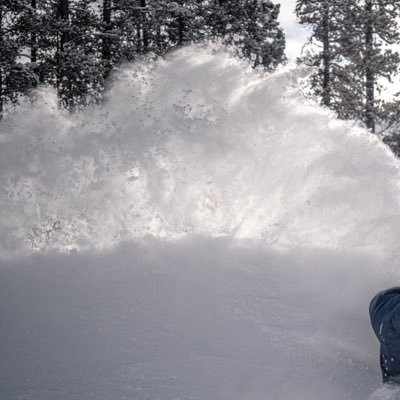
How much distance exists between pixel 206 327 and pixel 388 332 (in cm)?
153

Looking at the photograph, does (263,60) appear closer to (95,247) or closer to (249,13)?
(249,13)

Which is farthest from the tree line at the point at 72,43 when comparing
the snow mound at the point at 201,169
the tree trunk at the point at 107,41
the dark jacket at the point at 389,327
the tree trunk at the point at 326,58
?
the dark jacket at the point at 389,327

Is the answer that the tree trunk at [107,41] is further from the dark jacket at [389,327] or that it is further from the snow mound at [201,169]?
the dark jacket at [389,327]

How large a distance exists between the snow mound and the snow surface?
0.08 ft

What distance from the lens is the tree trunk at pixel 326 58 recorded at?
66.8 feet

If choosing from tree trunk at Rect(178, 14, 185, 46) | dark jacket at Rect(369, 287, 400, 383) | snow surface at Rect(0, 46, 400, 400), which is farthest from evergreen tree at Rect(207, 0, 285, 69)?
dark jacket at Rect(369, 287, 400, 383)

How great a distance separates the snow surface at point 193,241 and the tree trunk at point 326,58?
503 inches

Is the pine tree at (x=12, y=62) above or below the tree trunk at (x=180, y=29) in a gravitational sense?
below

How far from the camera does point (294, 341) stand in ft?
12.5

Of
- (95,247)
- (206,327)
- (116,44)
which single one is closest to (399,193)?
(206,327)

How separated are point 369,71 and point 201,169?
14.9 m

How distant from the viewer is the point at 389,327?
114 inches

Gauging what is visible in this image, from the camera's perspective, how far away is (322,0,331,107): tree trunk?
66.8 ft

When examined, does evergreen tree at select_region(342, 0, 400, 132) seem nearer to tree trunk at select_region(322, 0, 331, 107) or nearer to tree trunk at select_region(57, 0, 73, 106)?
tree trunk at select_region(322, 0, 331, 107)
